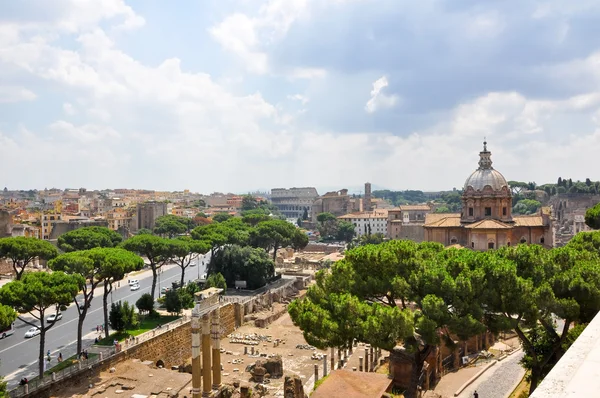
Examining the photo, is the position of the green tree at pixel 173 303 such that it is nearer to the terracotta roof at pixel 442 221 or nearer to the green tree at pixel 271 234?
the green tree at pixel 271 234

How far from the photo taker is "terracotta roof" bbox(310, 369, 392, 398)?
53.9 feet

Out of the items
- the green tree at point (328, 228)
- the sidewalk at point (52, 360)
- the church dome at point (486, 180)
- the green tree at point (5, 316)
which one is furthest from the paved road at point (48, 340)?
the green tree at point (328, 228)

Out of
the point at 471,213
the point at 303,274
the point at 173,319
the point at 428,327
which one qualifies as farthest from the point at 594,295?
the point at 303,274

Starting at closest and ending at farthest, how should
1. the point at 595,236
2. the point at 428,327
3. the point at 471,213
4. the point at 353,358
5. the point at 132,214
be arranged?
the point at 428,327 < the point at 595,236 < the point at 353,358 < the point at 471,213 < the point at 132,214

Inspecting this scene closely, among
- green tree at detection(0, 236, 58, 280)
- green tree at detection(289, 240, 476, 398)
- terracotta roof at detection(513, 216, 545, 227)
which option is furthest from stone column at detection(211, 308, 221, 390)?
terracotta roof at detection(513, 216, 545, 227)

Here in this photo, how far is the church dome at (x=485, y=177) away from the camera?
44312 millimetres

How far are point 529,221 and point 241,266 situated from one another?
2524cm

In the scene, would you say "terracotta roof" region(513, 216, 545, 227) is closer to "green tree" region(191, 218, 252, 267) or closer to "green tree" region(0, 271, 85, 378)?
"green tree" region(191, 218, 252, 267)

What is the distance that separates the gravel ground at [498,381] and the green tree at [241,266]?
20893 millimetres

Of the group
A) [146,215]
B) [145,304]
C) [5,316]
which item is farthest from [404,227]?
[5,316]

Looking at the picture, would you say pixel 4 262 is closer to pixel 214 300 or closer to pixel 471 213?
pixel 214 300

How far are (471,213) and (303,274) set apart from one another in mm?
16838

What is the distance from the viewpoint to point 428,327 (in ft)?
46.4

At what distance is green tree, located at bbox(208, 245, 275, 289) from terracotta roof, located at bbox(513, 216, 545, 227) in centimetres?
2211
